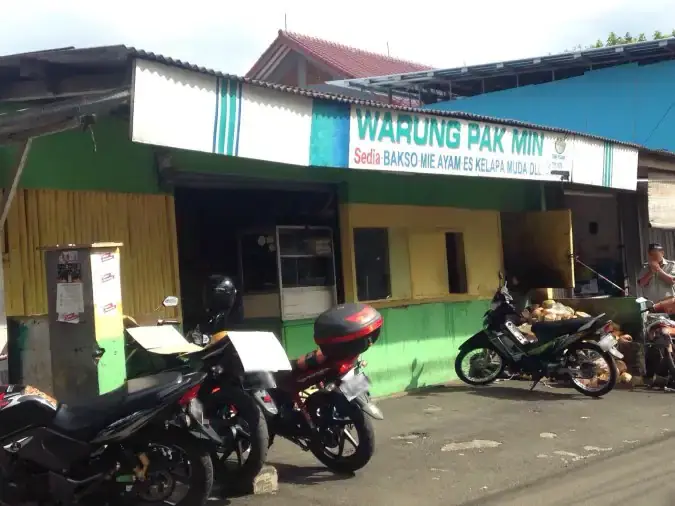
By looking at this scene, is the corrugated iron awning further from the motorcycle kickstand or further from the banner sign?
the motorcycle kickstand

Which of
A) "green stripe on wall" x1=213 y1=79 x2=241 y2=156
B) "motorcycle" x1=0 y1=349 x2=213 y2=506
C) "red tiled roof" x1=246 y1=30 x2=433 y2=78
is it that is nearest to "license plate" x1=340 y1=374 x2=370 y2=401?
"motorcycle" x1=0 y1=349 x2=213 y2=506

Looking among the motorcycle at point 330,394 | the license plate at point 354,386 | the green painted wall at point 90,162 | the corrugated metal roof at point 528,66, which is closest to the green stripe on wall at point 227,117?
the motorcycle at point 330,394

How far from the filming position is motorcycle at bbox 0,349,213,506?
451 centimetres

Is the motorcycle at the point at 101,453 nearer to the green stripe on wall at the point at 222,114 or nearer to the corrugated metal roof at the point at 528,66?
the green stripe on wall at the point at 222,114

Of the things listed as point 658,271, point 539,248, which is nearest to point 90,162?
point 539,248

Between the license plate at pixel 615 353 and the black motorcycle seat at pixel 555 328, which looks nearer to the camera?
the license plate at pixel 615 353

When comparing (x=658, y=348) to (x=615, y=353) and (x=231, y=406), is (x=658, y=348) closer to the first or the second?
(x=615, y=353)

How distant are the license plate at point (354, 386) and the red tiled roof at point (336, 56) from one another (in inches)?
656

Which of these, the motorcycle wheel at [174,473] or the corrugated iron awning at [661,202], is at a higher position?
the corrugated iron awning at [661,202]

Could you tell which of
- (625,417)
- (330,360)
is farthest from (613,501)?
(625,417)

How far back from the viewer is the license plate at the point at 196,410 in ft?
16.0

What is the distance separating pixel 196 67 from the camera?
17.2ft

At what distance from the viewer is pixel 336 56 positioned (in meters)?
22.4

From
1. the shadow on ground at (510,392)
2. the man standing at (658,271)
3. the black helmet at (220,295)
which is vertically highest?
the black helmet at (220,295)
